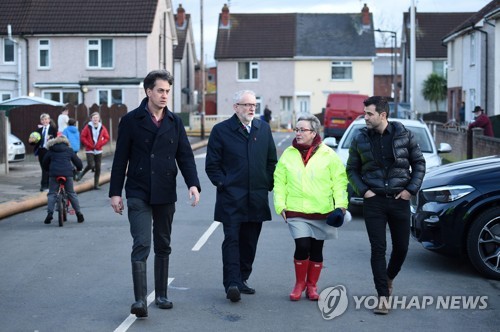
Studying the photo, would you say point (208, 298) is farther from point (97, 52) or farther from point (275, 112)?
point (275, 112)

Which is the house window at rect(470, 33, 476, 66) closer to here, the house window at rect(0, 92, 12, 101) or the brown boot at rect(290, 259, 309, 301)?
the house window at rect(0, 92, 12, 101)

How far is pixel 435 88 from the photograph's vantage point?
227 ft

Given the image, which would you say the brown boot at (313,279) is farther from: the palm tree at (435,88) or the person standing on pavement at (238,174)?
the palm tree at (435,88)

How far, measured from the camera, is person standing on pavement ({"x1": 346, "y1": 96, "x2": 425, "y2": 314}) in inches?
316

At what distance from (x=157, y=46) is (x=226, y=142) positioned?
154 feet

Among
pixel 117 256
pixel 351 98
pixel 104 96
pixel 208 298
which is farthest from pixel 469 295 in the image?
pixel 104 96

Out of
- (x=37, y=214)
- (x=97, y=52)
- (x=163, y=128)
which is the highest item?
(x=97, y=52)

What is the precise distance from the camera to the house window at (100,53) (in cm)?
5225

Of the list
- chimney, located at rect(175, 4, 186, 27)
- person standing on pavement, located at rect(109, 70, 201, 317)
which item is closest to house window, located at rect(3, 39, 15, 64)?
chimney, located at rect(175, 4, 186, 27)

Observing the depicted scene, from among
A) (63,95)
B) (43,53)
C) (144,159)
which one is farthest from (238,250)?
(43,53)

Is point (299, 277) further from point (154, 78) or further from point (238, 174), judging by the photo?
point (154, 78)

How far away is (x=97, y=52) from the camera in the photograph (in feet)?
172

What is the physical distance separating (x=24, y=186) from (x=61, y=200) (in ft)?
22.4

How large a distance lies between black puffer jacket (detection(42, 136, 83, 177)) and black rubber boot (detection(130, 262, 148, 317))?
7.38 m
